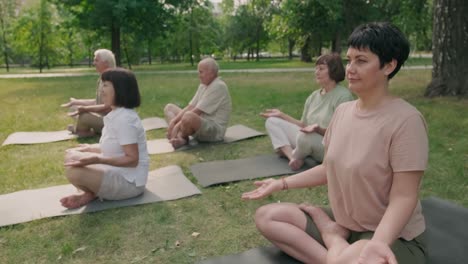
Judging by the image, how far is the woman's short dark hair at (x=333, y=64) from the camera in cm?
421

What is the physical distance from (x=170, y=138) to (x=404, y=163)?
455 centimetres

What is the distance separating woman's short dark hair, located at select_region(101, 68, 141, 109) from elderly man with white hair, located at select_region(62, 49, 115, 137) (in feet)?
7.07

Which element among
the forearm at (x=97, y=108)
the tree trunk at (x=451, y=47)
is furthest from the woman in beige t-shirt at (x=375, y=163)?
the tree trunk at (x=451, y=47)

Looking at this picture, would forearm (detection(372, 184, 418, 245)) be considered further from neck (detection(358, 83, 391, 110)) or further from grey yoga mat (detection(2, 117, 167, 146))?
grey yoga mat (detection(2, 117, 167, 146))

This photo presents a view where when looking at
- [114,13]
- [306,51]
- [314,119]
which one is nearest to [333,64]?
[314,119]

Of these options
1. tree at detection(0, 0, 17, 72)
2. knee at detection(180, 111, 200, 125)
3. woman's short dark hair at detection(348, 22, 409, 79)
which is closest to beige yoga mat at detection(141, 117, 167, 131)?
knee at detection(180, 111, 200, 125)

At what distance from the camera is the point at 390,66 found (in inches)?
76.0

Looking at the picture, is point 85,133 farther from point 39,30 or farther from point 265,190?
point 39,30

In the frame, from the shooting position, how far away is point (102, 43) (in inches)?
1321

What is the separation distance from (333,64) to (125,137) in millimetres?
2195

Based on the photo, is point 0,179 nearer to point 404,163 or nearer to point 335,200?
point 335,200

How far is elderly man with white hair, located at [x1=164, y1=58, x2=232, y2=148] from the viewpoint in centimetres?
572

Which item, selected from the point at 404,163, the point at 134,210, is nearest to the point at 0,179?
the point at 134,210

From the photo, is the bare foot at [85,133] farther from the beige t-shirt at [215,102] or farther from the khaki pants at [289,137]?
the khaki pants at [289,137]
